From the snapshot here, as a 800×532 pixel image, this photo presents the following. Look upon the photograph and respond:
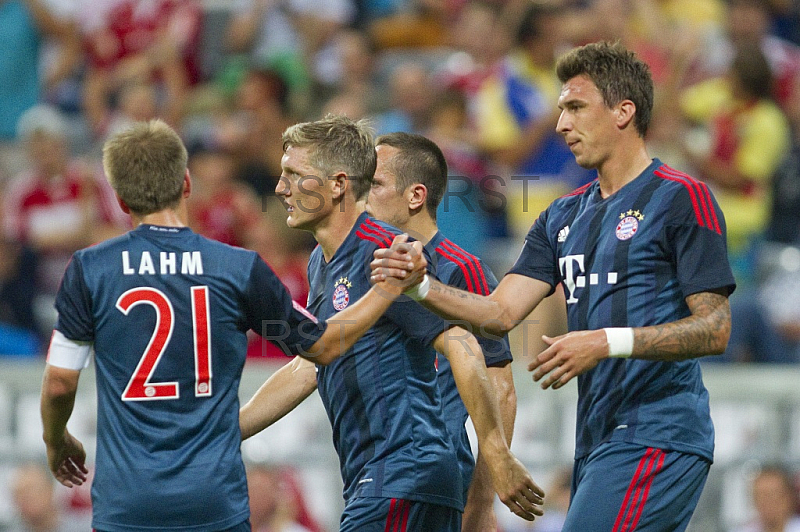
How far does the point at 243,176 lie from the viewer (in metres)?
10.1

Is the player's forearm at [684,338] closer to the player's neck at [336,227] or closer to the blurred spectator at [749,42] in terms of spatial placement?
the player's neck at [336,227]

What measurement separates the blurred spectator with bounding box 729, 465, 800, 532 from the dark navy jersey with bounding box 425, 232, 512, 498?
3.21 meters

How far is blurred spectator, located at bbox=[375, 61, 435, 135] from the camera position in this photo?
392 inches

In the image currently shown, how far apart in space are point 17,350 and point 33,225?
1.51 meters

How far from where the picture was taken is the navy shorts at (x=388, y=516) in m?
4.24

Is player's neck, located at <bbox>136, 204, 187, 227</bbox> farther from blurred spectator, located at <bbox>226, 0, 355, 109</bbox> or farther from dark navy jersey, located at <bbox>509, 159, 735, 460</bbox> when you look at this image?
blurred spectator, located at <bbox>226, 0, 355, 109</bbox>

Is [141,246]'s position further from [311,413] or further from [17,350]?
[17,350]

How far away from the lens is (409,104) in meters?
10.1

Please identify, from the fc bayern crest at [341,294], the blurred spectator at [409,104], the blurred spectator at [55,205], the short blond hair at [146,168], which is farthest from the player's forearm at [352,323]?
the blurred spectator at [55,205]

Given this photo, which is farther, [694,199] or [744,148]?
[744,148]

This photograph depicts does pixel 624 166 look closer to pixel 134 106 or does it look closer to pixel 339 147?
pixel 339 147

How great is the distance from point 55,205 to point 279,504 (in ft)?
13.2

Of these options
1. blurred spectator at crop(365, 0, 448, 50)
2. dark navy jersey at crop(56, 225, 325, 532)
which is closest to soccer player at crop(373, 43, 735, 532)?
dark navy jersey at crop(56, 225, 325, 532)

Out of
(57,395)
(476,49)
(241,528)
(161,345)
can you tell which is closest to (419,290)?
(161,345)
